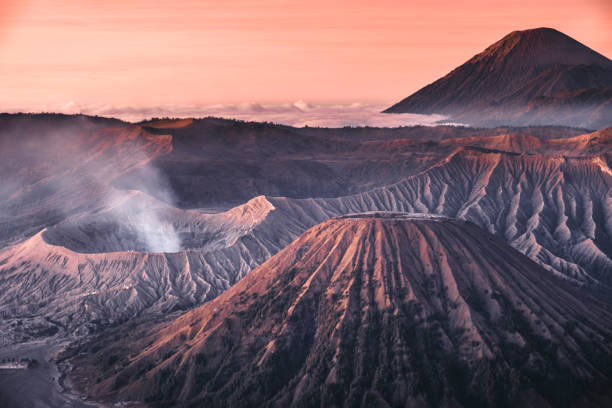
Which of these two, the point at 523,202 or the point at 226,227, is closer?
the point at 226,227

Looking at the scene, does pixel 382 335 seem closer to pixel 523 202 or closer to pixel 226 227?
pixel 226 227

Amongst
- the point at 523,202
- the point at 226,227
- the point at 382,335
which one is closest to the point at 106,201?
the point at 226,227

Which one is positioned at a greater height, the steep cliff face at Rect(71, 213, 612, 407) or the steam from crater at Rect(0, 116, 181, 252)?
the steep cliff face at Rect(71, 213, 612, 407)

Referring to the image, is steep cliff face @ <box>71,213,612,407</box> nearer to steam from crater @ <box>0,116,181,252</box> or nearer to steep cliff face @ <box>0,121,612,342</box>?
steep cliff face @ <box>0,121,612,342</box>

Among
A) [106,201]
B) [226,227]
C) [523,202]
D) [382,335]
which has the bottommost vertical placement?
[523,202]

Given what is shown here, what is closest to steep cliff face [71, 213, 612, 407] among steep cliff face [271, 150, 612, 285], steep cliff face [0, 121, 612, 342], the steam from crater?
steep cliff face [0, 121, 612, 342]

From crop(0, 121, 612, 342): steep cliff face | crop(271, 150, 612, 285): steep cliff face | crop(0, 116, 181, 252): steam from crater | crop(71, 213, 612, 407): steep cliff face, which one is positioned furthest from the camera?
crop(0, 116, 181, 252): steam from crater

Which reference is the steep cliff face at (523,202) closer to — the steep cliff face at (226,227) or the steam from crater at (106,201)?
the steep cliff face at (226,227)

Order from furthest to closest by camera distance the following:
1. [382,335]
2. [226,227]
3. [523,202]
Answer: [523,202] → [226,227] → [382,335]

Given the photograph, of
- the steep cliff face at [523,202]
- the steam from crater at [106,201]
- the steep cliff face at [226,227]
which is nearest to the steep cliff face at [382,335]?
the steep cliff face at [226,227]

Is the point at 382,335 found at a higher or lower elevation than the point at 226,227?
higher
